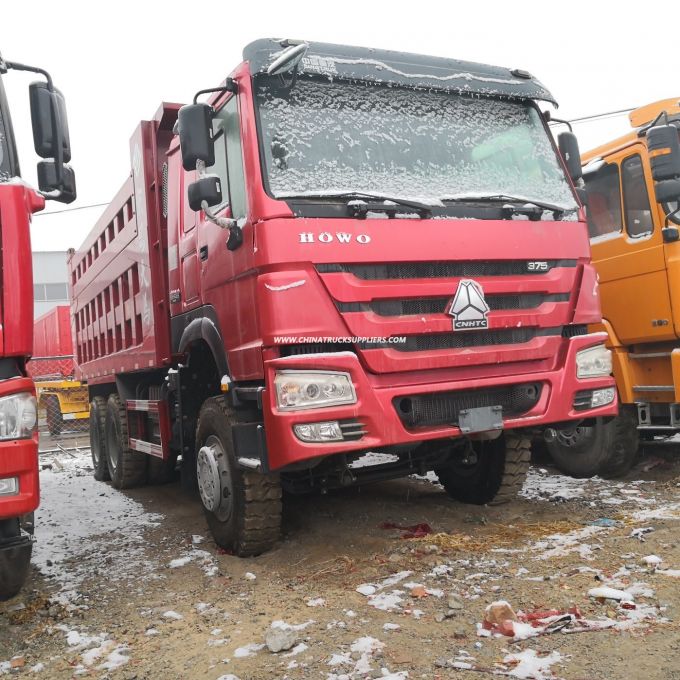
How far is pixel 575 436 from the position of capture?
6.37 meters

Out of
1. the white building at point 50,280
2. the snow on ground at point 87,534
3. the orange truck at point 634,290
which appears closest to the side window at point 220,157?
the snow on ground at point 87,534

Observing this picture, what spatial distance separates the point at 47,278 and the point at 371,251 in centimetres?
3946

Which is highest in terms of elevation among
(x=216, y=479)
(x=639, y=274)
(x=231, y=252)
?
(x=231, y=252)

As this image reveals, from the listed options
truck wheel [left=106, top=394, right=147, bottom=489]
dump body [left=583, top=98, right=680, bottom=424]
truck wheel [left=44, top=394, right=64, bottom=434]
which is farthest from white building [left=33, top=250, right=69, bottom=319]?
dump body [left=583, top=98, right=680, bottom=424]

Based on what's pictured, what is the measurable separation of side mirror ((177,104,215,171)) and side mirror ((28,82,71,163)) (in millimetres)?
656

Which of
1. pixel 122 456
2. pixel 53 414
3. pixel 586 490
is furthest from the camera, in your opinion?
pixel 53 414

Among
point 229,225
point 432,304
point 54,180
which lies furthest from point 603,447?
point 54,180

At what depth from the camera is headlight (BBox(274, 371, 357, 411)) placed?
12.1ft

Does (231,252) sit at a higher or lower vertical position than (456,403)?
higher

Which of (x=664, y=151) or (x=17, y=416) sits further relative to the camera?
(x=664, y=151)

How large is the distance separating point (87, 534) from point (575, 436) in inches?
164

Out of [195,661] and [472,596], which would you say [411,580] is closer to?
[472,596]

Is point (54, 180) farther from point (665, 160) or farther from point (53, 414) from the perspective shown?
point (53, 414)

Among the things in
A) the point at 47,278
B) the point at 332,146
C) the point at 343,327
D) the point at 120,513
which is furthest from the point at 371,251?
the point at 47,278
